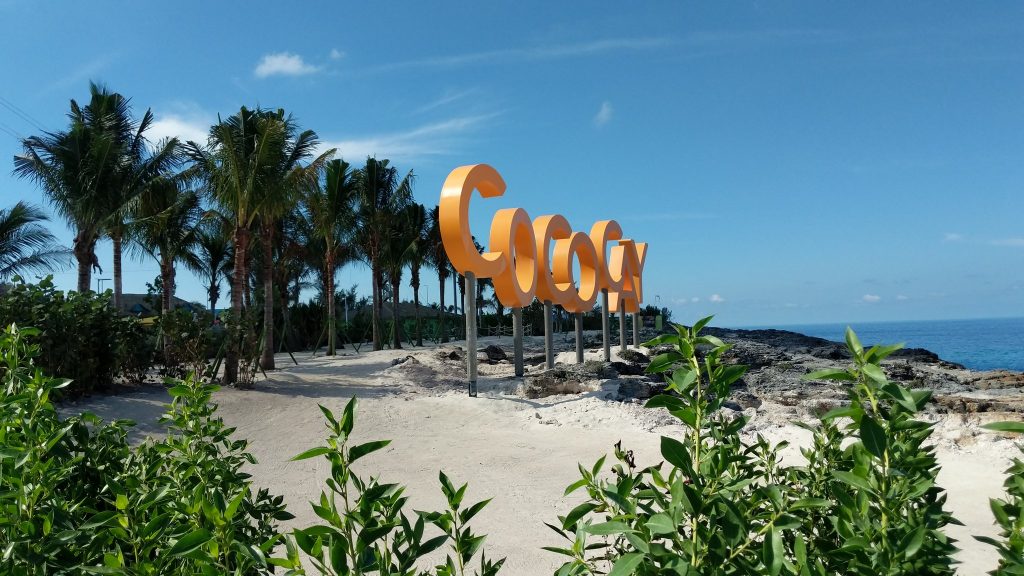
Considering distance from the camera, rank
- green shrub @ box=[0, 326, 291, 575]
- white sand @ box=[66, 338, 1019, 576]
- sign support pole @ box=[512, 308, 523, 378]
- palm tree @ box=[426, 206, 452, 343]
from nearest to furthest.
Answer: green shrub @ box=[0, 326, 291, 575] → white sand @ box=[66, 338, 1019, 576] → sign support pole @ box=[512, 308, 523, 378] → palm tree @ box=[426, 206, 452, 343]

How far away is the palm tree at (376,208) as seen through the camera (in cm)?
2425

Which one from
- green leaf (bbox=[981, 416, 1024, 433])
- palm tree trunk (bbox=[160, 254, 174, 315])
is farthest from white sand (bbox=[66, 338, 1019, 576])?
palm tree trunk (bbox=[160, 254, 174, 315])

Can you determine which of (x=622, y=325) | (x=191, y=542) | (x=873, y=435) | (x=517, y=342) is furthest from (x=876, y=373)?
(x=622, y=325)

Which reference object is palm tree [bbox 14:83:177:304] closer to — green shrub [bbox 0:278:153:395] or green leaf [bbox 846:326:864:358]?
green shrub [bbox 0:278:153:395]

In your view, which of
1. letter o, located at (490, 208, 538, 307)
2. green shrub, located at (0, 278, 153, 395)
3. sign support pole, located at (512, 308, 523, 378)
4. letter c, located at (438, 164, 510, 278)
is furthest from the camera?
sign support pole, located at (512, 308, 523, 378)

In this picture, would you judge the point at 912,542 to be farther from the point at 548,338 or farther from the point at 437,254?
the point at 437,254

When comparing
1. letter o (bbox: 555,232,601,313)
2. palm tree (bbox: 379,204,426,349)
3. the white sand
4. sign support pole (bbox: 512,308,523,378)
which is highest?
palm tree (bbox: 379,204,426,349)

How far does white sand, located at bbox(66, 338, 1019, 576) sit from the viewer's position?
5383 millimetres

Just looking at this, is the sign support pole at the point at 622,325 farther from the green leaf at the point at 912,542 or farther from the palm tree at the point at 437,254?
the green leaf at the point at 912,542

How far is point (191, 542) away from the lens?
1.07m

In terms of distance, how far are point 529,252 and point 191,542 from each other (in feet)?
44.6

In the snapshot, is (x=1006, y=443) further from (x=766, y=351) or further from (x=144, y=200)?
(x=144, y=200)

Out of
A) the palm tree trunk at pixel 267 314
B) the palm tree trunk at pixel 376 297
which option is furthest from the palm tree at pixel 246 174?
the palm tree trunk at pixel 376 297

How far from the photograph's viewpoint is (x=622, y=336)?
808 inches
